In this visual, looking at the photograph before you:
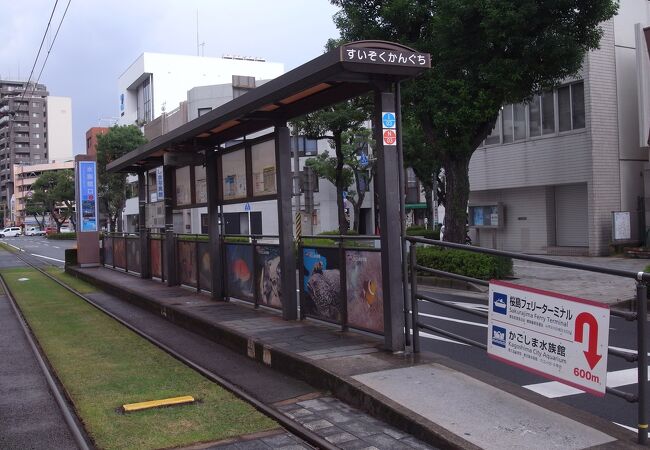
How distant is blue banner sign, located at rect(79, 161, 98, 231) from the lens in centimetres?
2348

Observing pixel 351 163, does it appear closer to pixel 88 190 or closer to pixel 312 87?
pixel 88 190

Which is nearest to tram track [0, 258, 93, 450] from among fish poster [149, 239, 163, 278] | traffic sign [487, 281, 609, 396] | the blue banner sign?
traffic sign [487, 281, 609, 396]

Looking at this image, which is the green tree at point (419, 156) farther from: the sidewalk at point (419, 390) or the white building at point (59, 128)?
the white building at point (59, 128)

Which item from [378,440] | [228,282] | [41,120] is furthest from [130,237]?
[41,120]

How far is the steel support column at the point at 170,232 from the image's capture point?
566 inches

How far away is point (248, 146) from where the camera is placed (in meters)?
10.2

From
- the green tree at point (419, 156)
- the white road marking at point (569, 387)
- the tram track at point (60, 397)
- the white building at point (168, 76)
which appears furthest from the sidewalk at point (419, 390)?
the white building at point (168, 76)

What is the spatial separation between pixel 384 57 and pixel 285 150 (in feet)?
9.78

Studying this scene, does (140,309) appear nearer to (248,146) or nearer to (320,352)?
(248,146)

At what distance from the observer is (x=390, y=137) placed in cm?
680

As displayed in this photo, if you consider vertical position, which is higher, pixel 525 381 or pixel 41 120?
pixel 41 120

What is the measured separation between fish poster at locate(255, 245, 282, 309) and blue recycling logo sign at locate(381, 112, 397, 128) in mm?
3356

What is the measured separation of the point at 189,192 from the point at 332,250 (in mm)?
6081

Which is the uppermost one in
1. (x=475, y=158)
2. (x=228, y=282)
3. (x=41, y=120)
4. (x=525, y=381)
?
(x=41, y=120)
